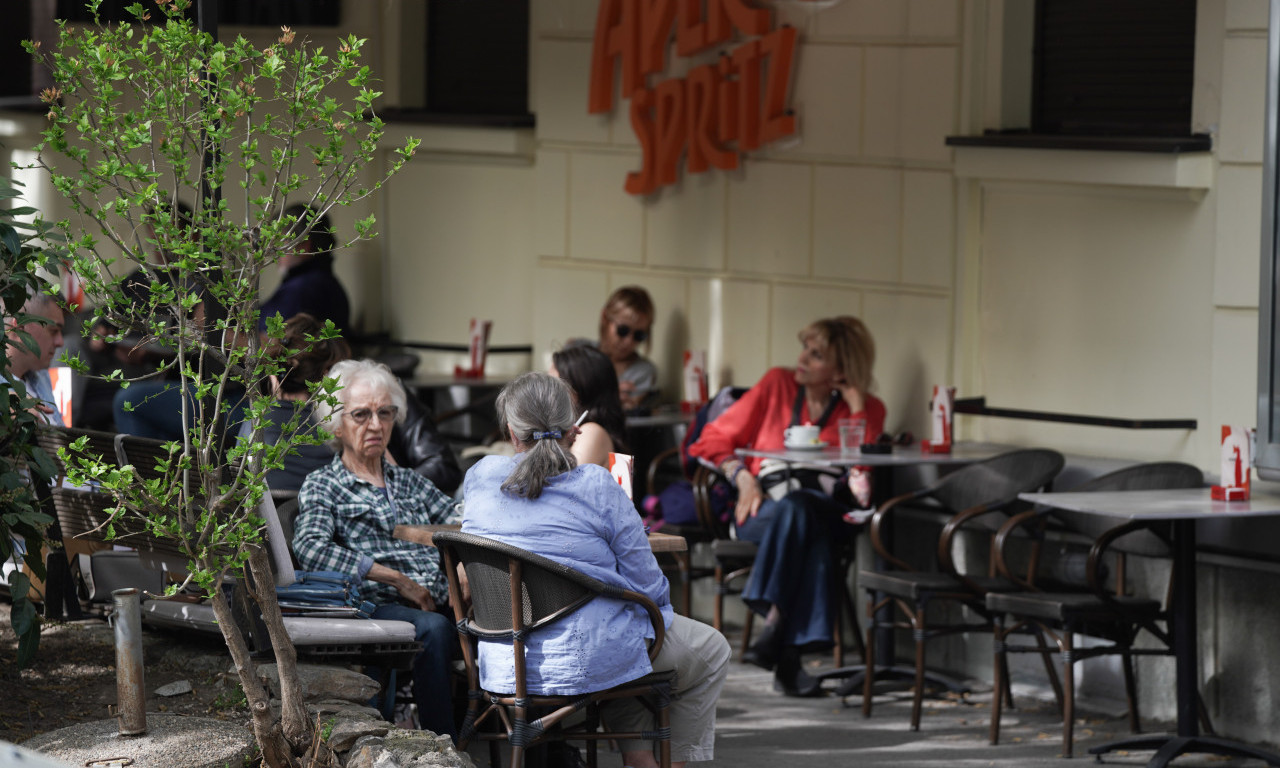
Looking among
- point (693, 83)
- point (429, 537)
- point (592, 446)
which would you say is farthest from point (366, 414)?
point (693, 83)

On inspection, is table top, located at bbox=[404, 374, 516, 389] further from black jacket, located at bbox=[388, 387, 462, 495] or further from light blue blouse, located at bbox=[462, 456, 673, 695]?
light blue blouse, located at bbox=[462, 456, 673, 695]

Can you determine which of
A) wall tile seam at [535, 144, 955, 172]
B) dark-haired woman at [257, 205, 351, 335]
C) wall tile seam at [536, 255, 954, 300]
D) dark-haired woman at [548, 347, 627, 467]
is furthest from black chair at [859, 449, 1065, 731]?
dark-haired woman at [257, 205, 351, 335]

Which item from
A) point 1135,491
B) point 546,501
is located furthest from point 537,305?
point 546,501

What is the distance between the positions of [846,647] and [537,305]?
280cm

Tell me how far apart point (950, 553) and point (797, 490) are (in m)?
0.84

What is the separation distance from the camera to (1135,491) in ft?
19.5

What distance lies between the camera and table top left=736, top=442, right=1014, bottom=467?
21.9 feet

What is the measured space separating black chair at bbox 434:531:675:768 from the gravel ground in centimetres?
69

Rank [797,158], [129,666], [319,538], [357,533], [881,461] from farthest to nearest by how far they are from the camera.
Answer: [797,158] < [881,461] < [357,533] < [319,538] < [129,666]

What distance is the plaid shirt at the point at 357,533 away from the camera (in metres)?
4.96

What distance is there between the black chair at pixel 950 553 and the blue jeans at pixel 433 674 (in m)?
2.07

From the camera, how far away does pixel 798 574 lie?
689 cm

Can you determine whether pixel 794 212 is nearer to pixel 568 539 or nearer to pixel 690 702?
pixel 690 702

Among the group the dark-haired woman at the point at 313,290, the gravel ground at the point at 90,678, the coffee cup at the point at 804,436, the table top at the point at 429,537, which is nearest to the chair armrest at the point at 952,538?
the coffee cup at the point at 804,436
